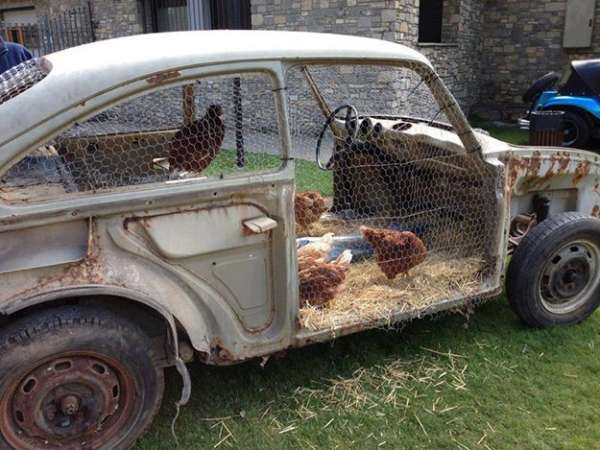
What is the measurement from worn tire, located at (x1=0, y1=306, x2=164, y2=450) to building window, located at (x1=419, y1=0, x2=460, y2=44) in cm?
1266

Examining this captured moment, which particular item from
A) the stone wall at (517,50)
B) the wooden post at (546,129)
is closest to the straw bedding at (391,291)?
the wooden post at (546,129)

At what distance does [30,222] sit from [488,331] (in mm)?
2761

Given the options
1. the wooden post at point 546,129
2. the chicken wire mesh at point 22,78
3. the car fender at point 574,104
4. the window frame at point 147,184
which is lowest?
the car fender at point 574,104

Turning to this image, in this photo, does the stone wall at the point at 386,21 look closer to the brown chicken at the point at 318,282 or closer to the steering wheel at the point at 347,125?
the steering wheel at the point at 347,125

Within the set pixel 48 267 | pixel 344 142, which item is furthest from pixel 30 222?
pixel 344 142

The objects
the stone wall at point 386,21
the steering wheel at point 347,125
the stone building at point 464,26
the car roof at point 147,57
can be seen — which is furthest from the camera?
the stone building at point 464,26

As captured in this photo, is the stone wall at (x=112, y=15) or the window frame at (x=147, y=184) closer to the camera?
the window frame at (x=147, y=184)

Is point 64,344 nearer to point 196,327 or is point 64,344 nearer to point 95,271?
point 95,271

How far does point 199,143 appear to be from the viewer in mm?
2980

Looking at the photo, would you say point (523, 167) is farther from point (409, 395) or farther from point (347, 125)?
point (409, 395)

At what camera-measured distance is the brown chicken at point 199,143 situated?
2.84 m

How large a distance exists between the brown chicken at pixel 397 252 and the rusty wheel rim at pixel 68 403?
1.57 m

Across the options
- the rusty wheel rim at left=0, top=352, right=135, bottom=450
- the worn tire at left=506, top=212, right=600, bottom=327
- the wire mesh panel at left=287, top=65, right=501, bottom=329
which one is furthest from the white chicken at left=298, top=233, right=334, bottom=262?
the rusty wheel rim at left=0, top=352, right=135, bottom=450

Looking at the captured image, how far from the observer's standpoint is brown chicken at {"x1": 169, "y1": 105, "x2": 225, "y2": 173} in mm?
2842
